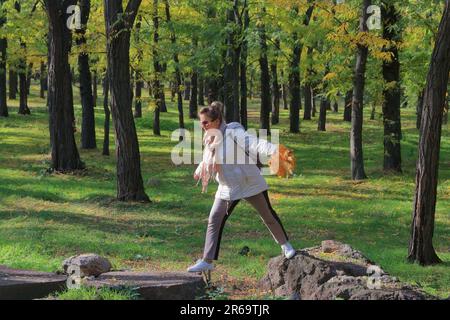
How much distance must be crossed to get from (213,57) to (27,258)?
16.2 m

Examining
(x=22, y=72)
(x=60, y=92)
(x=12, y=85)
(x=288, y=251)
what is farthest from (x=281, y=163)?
(x=12, y=85)

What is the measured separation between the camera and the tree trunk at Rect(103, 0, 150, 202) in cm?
1321

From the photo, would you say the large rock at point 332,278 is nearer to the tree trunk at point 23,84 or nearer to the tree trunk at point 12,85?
the tree trunk at point 23,84

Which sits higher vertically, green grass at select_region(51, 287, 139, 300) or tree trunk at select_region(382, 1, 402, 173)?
tree trunk at select_region(382, 1, 402, 173)

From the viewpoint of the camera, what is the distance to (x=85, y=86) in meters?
22.7

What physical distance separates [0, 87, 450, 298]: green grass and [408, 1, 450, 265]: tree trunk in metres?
0.33

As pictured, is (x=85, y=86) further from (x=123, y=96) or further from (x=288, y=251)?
(x=288, y=251)

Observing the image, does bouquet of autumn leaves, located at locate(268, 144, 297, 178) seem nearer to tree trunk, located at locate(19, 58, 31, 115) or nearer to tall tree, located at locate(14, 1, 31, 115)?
tall tree, located at locate(14, 1, 31, 115)

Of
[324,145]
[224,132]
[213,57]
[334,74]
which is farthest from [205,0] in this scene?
[224,132]

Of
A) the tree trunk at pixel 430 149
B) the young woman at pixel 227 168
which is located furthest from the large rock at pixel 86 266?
the tree trunk at pixel 430 149

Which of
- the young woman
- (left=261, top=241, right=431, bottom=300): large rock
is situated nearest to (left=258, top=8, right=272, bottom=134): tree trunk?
(left=261, top=241, right=431, bottom=300): large rock

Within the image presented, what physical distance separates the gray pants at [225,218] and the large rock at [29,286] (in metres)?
1.64

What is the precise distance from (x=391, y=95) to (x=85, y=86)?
11044 mm

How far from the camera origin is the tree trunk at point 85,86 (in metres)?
20.9
